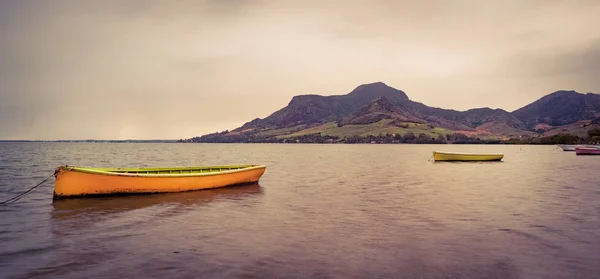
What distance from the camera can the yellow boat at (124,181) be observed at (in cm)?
2359

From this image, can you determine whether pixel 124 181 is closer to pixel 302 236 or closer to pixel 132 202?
pixel 132 202

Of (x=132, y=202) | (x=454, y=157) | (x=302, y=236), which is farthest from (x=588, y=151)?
(x=132, y=202)

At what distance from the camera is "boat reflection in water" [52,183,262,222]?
21219mm

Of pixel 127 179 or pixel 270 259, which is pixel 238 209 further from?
pixel 270 259

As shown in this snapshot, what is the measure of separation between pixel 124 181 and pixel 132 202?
1825 mm

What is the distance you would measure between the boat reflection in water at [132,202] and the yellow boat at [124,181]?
16.3 inches

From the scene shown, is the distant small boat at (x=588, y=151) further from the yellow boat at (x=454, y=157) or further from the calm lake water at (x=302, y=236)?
the calm lake water at (x=302, y=236)

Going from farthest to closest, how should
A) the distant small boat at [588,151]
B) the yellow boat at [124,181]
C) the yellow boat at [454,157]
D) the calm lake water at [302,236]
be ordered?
the distant small boat at [588,151], the yellow boat at [454,157], the yellow boat at [124,181], the calm lake water at [302,236]

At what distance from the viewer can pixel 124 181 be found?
25266 mm

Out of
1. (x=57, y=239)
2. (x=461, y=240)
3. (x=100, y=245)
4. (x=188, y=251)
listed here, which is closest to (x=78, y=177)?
(x=57, y=239)

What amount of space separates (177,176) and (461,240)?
63.8 feet

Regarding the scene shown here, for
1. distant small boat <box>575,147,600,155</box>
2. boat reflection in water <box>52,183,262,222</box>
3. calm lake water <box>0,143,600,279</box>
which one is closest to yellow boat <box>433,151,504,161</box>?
distant small boat <box>575,147,600,155</box>

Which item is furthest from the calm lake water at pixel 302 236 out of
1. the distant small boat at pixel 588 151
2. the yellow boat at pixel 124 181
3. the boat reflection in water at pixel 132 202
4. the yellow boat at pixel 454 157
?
the distant small boat at pixel 588 151

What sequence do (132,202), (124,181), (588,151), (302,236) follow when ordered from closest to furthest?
(302,236), (132,202), (124,181), (588,151)
